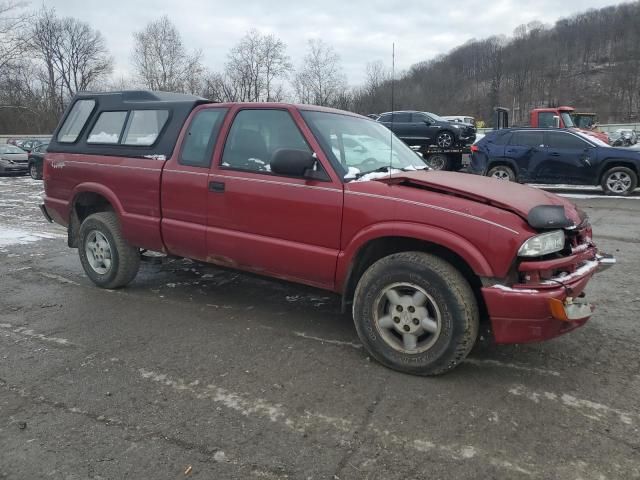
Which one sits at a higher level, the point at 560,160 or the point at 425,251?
the point at 560,160

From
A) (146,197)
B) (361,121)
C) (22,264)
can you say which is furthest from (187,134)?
(22,264)

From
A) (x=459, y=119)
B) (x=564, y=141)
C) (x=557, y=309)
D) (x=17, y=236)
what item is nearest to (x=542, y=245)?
(x=557, y=309)

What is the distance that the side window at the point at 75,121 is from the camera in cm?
506

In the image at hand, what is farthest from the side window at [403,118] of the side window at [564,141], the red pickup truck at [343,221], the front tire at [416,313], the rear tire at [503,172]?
the front tire at [416,313]

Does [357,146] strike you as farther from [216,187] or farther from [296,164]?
[216,187]

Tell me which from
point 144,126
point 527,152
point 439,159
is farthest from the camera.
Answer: point 439,159

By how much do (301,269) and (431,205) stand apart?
3.55ft

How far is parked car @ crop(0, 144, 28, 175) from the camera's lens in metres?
20.2

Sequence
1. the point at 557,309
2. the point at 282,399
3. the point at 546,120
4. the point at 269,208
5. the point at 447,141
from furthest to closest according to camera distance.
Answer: the point at 447,141 < the point at 546,120 < the point at 269,208 < the point at 282,399 < the point at 557,309

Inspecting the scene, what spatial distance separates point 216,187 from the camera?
387 cm

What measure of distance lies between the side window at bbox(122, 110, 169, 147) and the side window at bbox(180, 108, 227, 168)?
1.29 feet

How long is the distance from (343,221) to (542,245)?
4.10 feet

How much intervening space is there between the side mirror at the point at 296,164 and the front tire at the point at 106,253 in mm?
2157

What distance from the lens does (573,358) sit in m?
3.34
